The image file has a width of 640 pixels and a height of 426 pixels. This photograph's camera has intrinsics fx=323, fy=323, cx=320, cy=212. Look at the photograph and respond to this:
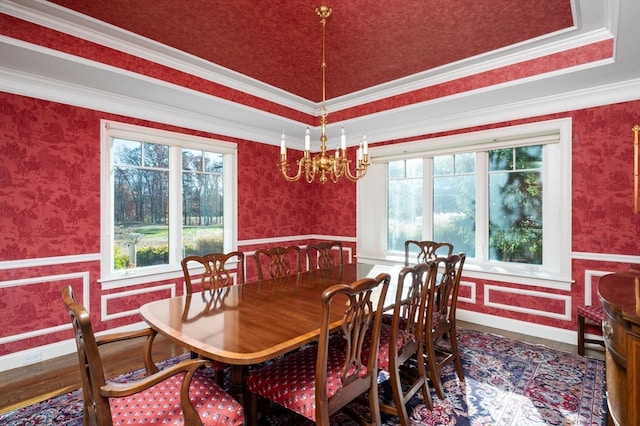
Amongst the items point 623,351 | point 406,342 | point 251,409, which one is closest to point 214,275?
point 251,409

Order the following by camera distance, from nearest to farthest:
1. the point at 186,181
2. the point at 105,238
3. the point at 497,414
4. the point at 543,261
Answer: the point at 497,414, the point at 105,238, the point at 543,261, the point at 186,181

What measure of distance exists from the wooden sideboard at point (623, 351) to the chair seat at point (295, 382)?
1.11 m

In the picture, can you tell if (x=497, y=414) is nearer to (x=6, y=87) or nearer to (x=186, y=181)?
(x=186, y=181)

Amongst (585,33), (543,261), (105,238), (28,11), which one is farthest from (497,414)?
(28,11)

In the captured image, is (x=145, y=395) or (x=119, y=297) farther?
(x=119, y=297)

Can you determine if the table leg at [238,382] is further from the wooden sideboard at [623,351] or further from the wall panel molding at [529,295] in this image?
the wall panel molding at [529,295]

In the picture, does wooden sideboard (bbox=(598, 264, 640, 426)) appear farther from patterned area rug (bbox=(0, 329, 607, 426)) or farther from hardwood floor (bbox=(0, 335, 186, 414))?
hardwood floor (bbox=(0, 335, 186, 414))

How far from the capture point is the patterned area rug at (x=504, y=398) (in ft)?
6.49

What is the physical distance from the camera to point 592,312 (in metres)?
2.72

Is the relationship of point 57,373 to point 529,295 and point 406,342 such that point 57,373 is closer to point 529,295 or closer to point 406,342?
point 406,342

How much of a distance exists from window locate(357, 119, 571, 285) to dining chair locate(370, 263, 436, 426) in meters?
2.00

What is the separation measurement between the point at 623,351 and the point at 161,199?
390cm

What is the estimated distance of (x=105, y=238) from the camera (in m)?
3.18

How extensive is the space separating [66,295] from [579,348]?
3.79 meters
